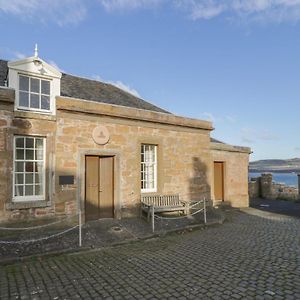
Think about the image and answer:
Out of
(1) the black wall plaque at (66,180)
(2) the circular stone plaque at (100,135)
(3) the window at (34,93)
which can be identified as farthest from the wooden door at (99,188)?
(3) the window at (34,93)

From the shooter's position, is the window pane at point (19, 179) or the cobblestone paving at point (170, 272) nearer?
the cobblestone paving at point (170, 272)

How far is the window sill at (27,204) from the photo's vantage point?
941 centimetres

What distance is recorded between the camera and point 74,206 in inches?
425

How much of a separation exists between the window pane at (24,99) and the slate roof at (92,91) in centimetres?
150

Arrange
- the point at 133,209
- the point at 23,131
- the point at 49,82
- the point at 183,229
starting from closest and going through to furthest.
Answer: the point at 23,131
the point at 49,82
the point at 183,229
the point at 133,209

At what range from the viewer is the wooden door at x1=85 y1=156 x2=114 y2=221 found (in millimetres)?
11430

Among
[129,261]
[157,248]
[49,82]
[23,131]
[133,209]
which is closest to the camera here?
[129,261]

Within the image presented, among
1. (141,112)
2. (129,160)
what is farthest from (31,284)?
(141,112)

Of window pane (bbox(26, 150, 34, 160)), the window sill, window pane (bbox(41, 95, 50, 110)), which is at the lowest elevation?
the window sill

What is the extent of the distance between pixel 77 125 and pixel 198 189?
6.89 metres

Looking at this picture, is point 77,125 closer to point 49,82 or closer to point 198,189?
point 49,82

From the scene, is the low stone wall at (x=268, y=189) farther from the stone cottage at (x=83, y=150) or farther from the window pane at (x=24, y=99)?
the window pane at (x=24, y=99)

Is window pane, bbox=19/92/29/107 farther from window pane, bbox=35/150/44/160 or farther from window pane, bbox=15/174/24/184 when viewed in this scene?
window pane, bbox=15/174/24/184

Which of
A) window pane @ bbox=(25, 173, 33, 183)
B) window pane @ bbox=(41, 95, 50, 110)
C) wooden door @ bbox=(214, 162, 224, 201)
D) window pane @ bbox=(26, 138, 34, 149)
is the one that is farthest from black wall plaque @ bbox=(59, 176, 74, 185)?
wooden door @ bbox=(214, 162, 224, 201)
